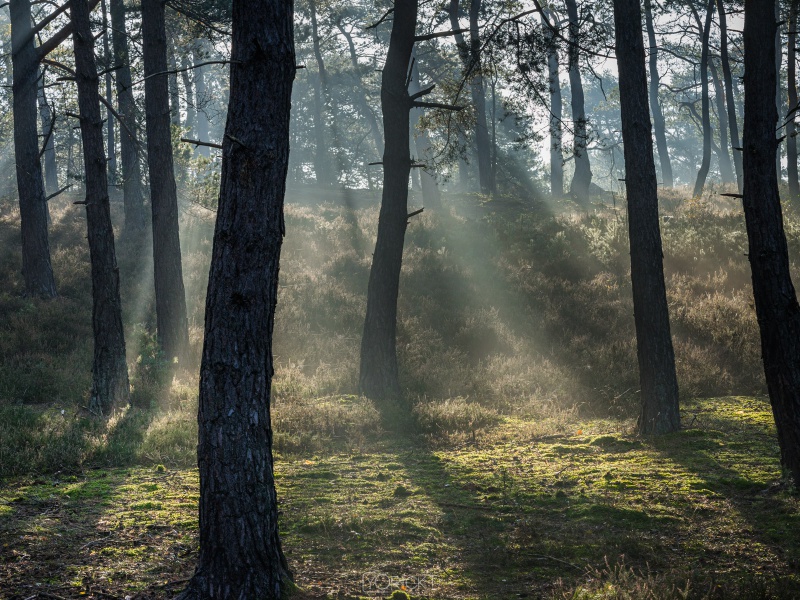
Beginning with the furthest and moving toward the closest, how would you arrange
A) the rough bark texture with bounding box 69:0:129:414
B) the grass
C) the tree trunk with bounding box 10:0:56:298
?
the tree trunk with bounding box 10:0:56:298 → the rough bark texture with bounding box 69:0:129:414 → the grass

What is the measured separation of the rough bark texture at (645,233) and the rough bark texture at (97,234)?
25.7 feet

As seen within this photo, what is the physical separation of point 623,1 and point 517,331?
7459 millimetres

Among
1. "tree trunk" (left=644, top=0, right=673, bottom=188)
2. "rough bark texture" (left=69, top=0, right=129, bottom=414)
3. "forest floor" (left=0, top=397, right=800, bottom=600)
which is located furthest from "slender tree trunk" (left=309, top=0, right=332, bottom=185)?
"forest floor" (left=0, top=397, right=800, bottom=600)

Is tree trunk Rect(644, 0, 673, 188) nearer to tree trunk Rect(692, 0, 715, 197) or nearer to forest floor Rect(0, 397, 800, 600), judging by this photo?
tree trunk Rect(692, 0, 715, 197)

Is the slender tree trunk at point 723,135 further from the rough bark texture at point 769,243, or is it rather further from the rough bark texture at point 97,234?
the rough bark texture at point 97,234

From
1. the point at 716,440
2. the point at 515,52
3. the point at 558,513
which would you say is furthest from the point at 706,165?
the point at 558,513

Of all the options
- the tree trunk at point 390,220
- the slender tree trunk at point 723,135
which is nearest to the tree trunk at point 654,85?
the slender tree trunk at point 723,135

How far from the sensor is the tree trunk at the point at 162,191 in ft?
43.8

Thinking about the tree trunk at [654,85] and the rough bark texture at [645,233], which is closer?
the rough bark texture at [645,233]

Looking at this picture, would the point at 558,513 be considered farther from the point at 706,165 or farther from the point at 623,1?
the point at 706,165

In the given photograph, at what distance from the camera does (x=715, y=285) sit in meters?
15.9

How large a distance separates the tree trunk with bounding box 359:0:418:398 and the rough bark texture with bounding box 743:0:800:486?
19.4 feet

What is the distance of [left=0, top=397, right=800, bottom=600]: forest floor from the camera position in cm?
449

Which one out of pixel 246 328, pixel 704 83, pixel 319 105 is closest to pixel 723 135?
pixel 704 83
